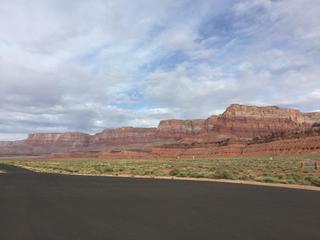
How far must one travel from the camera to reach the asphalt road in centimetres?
1050

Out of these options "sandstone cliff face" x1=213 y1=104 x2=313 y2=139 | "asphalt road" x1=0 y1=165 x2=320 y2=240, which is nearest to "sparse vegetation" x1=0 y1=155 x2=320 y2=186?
"asphalt road" x1=0 y1=165 x2=320 y2=240

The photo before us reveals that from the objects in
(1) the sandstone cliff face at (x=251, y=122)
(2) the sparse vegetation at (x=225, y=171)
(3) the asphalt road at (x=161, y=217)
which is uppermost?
(1) the sandstone cliff face at (x=251, y=122)

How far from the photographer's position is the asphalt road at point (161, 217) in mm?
10500

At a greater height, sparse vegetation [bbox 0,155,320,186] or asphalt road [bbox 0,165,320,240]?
sparse vegetation [bbox 0,155,320,186]

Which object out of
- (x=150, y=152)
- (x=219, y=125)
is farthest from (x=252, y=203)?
(x=219, y=125)

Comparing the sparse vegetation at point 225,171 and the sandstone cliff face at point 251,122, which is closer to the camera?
the sparse vegetation at point 225,171

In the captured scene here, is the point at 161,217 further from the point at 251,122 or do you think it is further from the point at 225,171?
the point at 251,122

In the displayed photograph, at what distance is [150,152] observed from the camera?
156875 mm

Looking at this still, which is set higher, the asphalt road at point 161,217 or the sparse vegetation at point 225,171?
the sparse vegetation at point 225,171

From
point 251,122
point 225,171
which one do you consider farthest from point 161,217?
point 251,122

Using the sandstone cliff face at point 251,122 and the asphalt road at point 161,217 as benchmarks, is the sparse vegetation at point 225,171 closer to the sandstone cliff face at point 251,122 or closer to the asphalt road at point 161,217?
the asphalt road at point 161,217

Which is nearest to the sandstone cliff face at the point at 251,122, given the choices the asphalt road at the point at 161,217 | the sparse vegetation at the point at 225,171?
the sparse vegetation at the point at 225,171

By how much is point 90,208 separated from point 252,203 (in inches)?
260

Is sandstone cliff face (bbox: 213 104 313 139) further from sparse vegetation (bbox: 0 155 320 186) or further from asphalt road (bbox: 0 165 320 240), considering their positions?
Result: asphalt road (bbox: 0 165 320 240)
